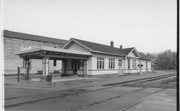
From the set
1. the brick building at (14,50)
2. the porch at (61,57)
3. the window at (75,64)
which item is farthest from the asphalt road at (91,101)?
the brick building at (14,50)

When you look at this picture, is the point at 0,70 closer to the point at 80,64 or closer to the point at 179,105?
the point at 179,105

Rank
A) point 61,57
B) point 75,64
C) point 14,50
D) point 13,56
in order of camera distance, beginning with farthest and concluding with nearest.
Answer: point 14,50
point 13,56
point 75,64
point 61,57

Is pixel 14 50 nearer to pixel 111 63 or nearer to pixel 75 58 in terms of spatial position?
pixel 75 58

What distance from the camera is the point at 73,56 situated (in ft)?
68.2

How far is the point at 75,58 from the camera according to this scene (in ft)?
68.5

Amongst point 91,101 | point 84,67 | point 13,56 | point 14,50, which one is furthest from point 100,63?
point 14,50

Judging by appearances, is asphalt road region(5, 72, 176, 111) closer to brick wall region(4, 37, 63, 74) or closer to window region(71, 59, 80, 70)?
window region(71, 59, 80, 70)

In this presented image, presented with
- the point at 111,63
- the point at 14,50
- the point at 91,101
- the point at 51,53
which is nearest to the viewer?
the point at 91,101

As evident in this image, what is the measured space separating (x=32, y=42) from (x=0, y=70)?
3379 cm

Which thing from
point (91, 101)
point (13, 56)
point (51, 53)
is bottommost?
point (91, 101)

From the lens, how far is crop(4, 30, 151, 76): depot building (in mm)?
18500

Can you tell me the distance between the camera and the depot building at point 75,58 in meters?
18.5

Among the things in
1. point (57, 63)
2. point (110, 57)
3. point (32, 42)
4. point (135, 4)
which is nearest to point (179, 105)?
point (135, 4)

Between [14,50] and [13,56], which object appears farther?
[14,50]
